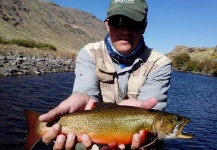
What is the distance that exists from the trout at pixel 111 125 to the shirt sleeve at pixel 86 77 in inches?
20.1

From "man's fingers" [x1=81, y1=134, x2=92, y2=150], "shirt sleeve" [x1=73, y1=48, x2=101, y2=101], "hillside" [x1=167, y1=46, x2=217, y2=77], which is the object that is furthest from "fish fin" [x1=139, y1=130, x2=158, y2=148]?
"hillside" [x1=167, y1=46, x2=217, y2=77]

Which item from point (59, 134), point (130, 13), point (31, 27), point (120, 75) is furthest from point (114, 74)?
point (31, 27)

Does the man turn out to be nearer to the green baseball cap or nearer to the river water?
the green baseball cap

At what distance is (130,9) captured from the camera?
13.5ft

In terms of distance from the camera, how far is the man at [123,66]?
4.16 metres

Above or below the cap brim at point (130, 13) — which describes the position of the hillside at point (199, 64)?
below

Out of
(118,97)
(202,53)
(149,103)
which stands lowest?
(202,53)

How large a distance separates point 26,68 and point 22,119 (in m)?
17.1

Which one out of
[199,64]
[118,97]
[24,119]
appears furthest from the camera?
[199,64]

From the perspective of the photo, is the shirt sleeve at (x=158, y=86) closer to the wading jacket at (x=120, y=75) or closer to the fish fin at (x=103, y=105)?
the wading jacket at (x=120, y=75)

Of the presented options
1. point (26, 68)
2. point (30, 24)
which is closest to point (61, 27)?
point (30, 24)

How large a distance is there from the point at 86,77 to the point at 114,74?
1.43ft

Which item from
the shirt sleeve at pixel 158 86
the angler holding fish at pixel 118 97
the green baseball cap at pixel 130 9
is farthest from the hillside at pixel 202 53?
the green baseball cap at pixel 130 9

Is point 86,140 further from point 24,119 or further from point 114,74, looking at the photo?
point 24,119
